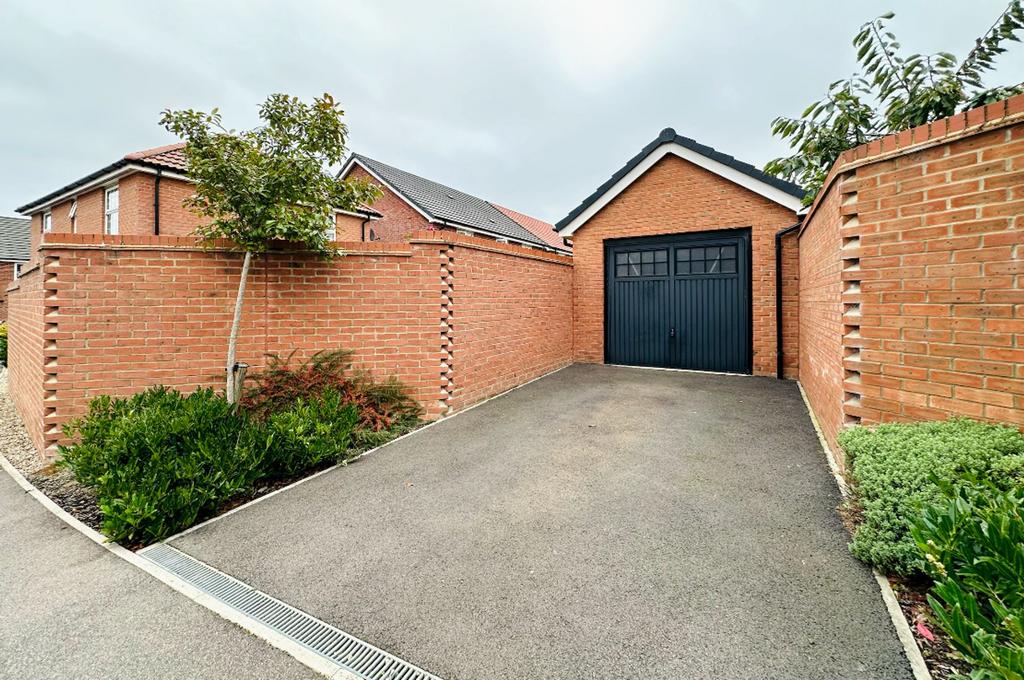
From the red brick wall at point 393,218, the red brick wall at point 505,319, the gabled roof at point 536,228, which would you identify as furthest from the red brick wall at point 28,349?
the gabled roof at point 536,228

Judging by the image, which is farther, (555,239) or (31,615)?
(555,239)

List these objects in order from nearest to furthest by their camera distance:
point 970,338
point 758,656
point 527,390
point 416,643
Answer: point 758,656
point 416,643
point 970,338
point 527,390

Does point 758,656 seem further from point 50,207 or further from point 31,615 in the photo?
point 50,207

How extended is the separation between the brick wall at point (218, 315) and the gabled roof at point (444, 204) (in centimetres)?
919

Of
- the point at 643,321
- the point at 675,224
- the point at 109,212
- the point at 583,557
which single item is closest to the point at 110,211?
the point at 109,212

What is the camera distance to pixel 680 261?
31.1 ft

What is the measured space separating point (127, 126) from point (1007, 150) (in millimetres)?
29649

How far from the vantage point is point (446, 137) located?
86.5ft

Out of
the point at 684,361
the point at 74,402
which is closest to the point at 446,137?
the point at 684,361

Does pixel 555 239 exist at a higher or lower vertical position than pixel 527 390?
higher

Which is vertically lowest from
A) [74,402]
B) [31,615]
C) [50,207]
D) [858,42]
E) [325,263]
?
[31,615]

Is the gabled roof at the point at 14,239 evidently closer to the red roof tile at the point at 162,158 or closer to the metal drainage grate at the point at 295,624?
the red roof tile at the point at 162,158

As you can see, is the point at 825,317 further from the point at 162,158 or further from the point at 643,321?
the point at 162,158

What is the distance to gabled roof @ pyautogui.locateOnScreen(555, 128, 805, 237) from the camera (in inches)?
328
